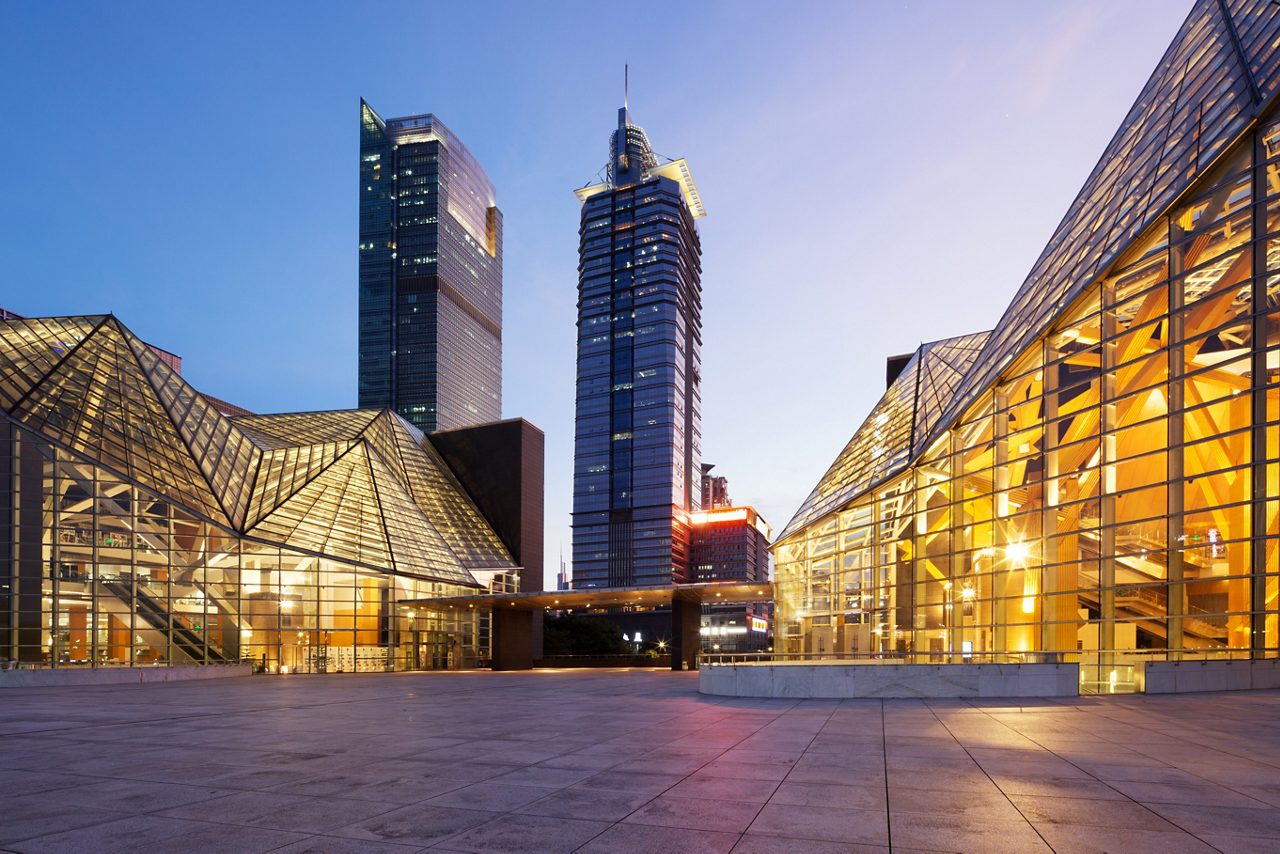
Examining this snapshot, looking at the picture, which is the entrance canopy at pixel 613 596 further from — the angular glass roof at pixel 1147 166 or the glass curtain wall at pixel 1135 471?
the glass curtain wall at pixel 1135 471

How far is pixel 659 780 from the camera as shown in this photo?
1029 centimetres

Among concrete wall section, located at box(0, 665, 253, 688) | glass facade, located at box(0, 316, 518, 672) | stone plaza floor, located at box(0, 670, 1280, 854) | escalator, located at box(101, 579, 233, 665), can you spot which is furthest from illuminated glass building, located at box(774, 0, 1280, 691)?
escalator, located at box(101, 579, 233, 665)

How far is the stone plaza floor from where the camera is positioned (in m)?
7.56

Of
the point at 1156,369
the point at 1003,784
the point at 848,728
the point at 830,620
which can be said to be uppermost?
the point at 1156,369

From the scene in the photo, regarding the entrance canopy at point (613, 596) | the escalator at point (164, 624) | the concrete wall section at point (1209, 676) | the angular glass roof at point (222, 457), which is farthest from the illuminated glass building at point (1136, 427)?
the escalator at point (164, 624)

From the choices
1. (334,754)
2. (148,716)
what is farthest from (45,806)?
(148,716)

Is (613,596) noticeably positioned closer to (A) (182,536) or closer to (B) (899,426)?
(B) (899,426)

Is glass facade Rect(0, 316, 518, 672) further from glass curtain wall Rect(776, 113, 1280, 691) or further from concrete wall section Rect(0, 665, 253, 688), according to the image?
glass curtain wall Rect(776, 113, 1280, 691)

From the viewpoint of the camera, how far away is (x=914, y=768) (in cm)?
1082

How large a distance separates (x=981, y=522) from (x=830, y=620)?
15.0 metres

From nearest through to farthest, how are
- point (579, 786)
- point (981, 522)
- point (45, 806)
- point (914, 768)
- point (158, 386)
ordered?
point (45, 806) < point (579, 786) < point (914, 768) < point (981, 522) < point (158, 386)

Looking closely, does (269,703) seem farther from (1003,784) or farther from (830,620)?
(830,620)

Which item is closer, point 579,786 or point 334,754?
point 579,786

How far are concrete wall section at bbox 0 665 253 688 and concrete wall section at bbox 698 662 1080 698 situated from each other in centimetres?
2610
